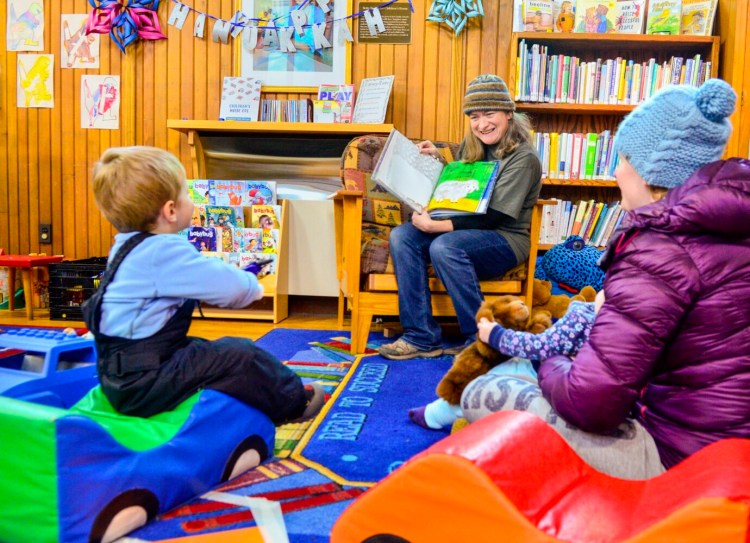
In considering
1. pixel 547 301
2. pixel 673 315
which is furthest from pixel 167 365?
pixel 547 301

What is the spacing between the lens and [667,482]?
0.82m

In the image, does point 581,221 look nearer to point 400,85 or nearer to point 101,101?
point 400,85

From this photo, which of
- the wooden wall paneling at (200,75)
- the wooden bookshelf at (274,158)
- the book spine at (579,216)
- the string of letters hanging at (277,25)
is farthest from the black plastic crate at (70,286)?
the book spine at (579,216)

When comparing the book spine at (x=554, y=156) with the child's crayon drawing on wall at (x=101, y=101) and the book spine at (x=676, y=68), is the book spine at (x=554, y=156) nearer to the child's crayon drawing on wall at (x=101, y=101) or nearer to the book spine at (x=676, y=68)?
the book spine at (x=676, y=68)

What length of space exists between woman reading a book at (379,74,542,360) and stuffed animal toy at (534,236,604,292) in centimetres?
65

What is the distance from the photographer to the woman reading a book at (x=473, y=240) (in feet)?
7.41

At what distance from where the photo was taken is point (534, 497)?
2.60ft

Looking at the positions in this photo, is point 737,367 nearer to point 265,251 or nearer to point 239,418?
point 239,418

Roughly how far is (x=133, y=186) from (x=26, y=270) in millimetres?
2373

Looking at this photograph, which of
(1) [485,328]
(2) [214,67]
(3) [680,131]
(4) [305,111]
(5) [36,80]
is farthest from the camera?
(5) [36,80]

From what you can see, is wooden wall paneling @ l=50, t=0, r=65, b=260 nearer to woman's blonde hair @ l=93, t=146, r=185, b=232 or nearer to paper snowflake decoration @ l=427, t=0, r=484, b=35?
paper snowflake decoration @ l=427, t=0, r=484, b=35

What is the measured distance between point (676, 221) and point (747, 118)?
8.84ft

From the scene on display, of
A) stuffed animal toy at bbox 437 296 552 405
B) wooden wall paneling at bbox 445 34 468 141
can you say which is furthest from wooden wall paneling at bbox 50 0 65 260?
stuffed animal toy at bbox 437 296 552 405

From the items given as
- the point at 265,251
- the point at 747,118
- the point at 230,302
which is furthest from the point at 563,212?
the point at 230,302
